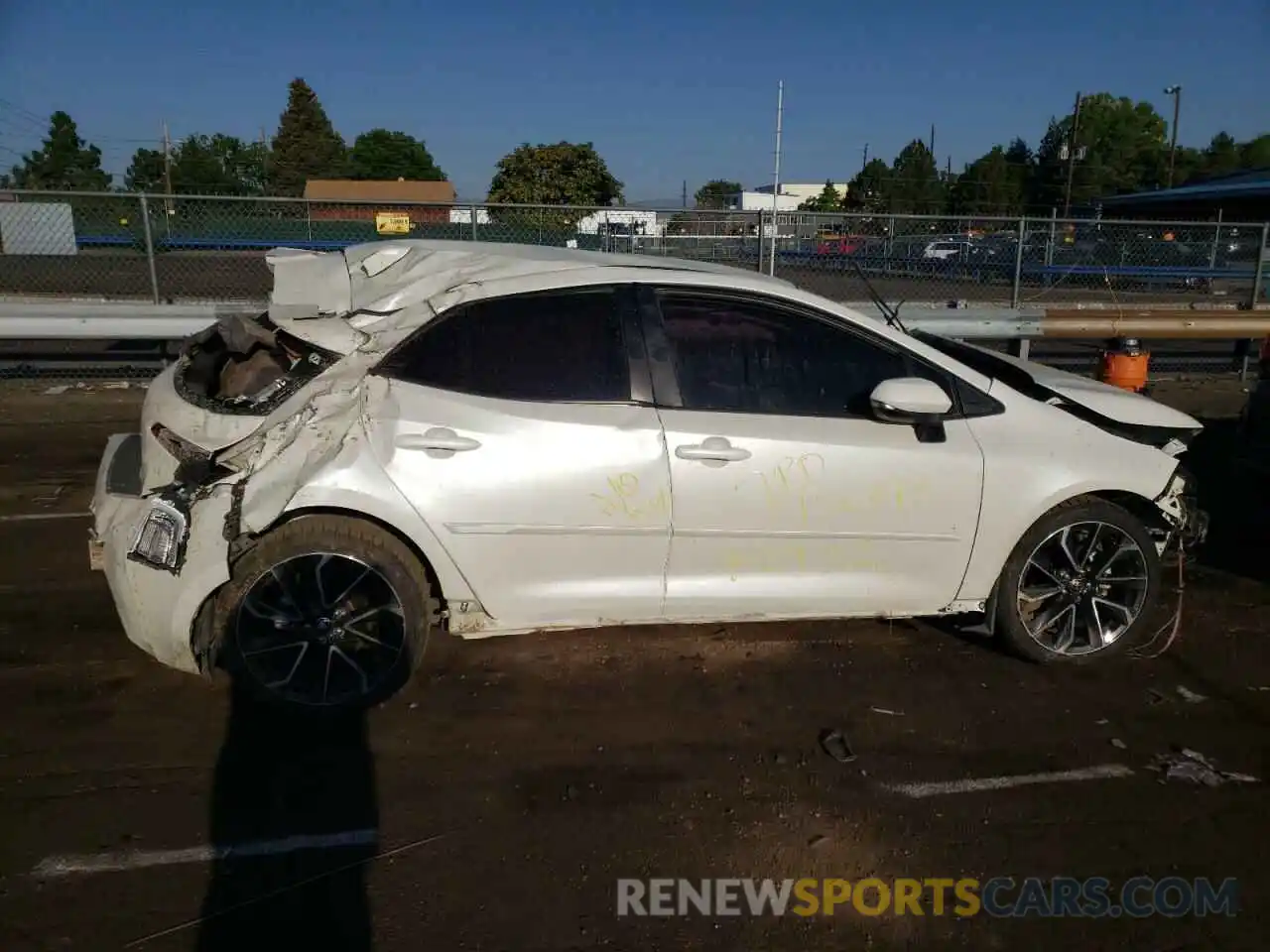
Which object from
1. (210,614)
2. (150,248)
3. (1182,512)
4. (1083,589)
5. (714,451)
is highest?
(150,248)

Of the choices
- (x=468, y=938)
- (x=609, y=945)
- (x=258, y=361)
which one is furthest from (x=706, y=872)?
(x=258, y=361)

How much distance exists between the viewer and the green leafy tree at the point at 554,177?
5166 cm

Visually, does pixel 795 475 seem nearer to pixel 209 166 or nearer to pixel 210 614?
pixel 210 614

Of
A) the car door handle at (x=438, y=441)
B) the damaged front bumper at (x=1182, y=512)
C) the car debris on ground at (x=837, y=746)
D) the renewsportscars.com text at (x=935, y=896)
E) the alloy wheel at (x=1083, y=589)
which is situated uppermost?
the car door handle at (x=438, y=441)

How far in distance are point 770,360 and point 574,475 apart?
3.12ft

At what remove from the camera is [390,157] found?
93.7 m

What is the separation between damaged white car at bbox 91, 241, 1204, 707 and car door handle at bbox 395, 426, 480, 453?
0.01 metres

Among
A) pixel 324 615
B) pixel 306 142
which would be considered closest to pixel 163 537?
pixel 324 615

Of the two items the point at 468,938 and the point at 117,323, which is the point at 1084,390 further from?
the point at 117,323

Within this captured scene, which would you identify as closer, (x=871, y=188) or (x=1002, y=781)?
(x=1002, y=781)

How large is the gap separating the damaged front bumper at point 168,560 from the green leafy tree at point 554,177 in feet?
159

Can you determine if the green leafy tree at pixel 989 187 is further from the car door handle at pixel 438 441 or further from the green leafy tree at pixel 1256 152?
the car door handle at pixel 438 441

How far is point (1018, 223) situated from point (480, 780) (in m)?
10.8

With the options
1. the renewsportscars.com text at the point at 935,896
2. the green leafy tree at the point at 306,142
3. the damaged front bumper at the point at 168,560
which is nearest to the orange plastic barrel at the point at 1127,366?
the renewsportscars.com text at the point at 935,896
